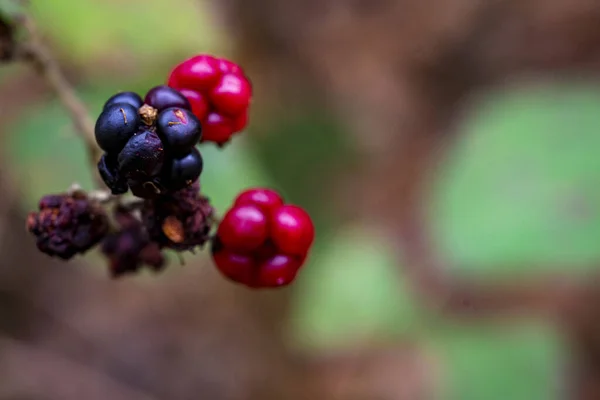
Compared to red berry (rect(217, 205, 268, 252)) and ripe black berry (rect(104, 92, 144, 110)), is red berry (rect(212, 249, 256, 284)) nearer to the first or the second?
red berry (rect(217, 205, 268, 252))

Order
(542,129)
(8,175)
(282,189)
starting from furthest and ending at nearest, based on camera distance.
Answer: (282,189) → (542,129) → (8,175)

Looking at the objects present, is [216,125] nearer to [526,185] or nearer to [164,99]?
[164,99]

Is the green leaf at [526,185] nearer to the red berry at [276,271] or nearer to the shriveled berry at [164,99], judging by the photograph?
the red berry at [276,271]

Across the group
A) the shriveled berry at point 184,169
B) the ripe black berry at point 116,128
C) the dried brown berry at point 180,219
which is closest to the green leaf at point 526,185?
the dried brown berry at point 180,219

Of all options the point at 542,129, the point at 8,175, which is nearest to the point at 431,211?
the point at 542,129

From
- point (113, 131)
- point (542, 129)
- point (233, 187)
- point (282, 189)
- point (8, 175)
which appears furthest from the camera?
point (282, 189)

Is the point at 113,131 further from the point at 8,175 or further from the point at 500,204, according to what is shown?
the point at 500,204
